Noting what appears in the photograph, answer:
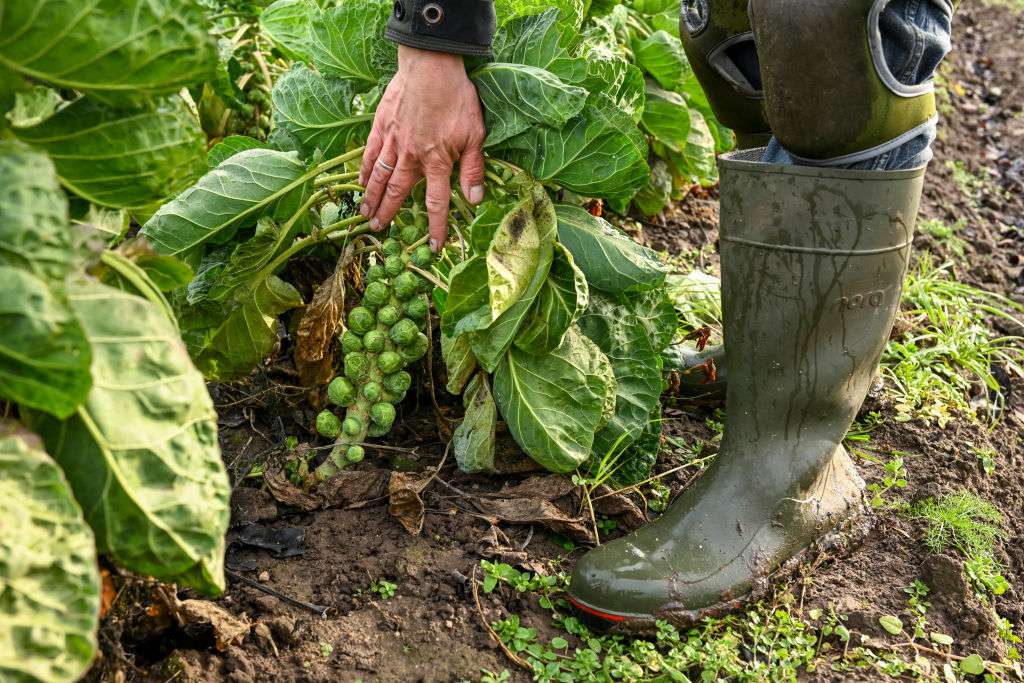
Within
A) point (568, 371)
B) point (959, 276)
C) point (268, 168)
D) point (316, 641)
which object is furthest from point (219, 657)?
point (959, 276)

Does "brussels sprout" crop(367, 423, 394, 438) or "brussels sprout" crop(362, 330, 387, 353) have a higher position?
"brussels sprout" crop(362, 330, 387, 353)

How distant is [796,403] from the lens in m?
1.92

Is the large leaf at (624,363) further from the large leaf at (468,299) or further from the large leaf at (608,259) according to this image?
the large leaf at (468,299)

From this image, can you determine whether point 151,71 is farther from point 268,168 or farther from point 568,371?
point 568,371

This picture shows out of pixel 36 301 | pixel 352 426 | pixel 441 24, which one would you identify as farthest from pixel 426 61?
pixel 36 301

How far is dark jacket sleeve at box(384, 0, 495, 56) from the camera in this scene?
1768mm

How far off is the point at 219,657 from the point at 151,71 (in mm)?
992

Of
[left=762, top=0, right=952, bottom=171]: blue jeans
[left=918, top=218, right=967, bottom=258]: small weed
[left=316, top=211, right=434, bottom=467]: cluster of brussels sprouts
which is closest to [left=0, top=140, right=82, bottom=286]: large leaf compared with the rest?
[left=316, top=211, right=434, bottom=467]: cluster of brussels sprouts

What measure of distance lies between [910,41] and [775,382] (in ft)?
2.36

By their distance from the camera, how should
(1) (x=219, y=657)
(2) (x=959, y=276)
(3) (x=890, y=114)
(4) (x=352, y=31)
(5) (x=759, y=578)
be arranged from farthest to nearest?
(2) (x=959, y=276), (4) (x=352, y=31), (5) (x=759, y=578), (3) (x=890, y=114), (1) (x=219, y=657)

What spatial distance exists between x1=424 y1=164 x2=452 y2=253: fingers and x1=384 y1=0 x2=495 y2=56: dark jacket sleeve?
0.26 meters

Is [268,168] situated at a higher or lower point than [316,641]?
higher

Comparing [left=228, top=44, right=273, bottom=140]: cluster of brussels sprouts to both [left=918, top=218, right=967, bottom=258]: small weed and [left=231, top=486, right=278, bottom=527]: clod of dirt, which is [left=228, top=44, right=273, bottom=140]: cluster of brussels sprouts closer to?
[left=231, top=486, right=278, bottom=527]: clod of dirt

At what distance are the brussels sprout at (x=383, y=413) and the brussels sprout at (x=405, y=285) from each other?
0.85 feet
